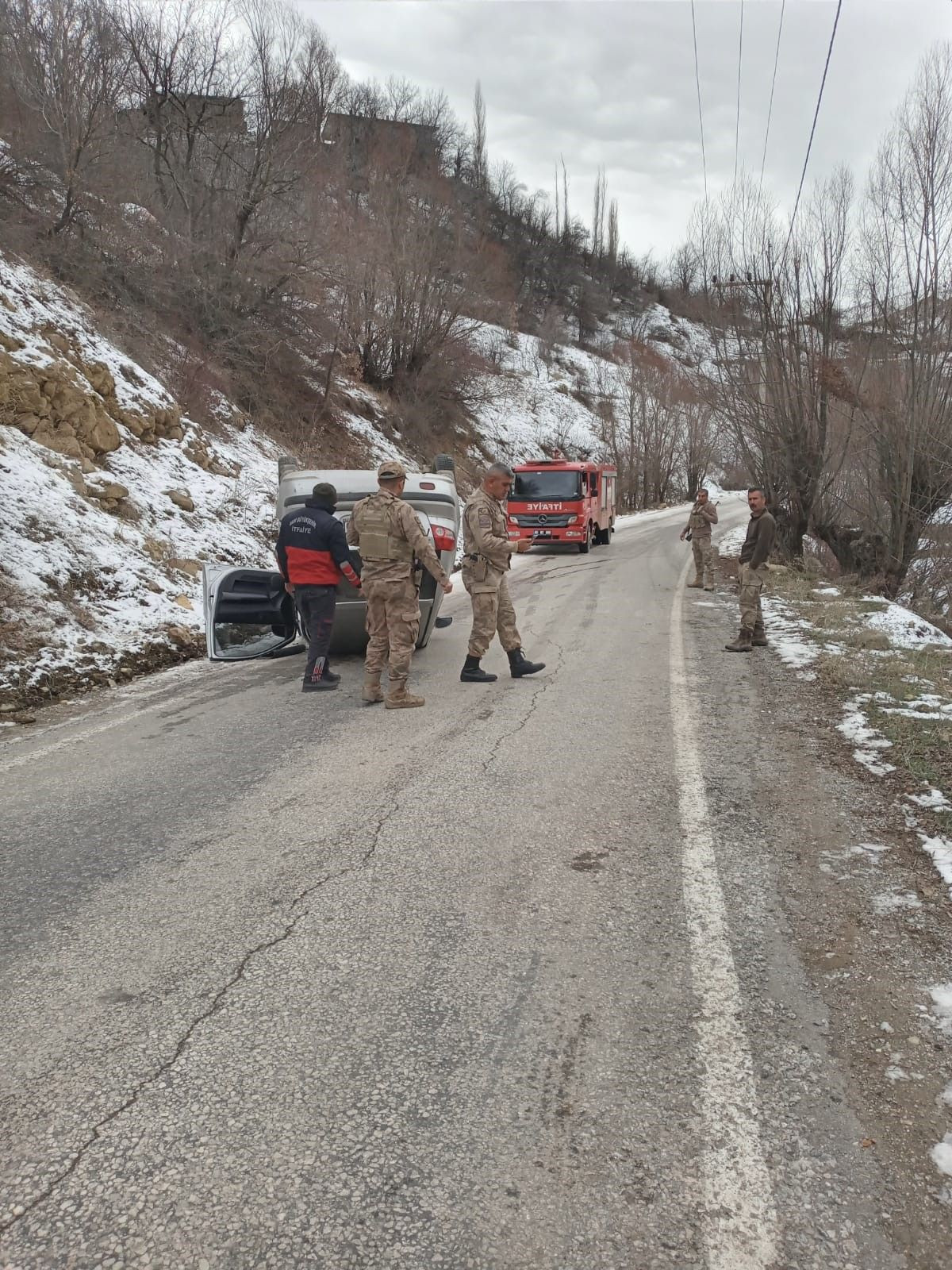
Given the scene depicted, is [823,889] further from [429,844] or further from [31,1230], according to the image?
[31,1230]

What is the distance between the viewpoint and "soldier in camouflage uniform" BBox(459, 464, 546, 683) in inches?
305

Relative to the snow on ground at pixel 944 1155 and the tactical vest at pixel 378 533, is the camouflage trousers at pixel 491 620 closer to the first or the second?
the tactical vest at pixel 378 533

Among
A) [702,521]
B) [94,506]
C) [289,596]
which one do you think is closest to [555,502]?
[702,521]

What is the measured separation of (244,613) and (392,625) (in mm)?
2582

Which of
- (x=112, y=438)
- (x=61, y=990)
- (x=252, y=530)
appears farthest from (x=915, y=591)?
(x=61, y=990)

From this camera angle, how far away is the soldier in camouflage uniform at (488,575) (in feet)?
25.5

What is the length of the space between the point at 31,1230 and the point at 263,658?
7.22 meters

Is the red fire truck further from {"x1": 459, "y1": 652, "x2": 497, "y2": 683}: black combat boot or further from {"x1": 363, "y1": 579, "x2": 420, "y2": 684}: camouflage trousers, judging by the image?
{"x1": 363, "y1": 579, "x2": 420, "y2": 684}: camouflage trousers

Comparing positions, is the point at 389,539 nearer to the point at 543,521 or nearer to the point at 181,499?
the point at 181,499

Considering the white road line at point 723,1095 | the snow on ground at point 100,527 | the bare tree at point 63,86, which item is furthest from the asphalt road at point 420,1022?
the bare tree at point 63,86

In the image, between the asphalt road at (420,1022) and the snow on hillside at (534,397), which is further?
the snow on hillside at (534,397)

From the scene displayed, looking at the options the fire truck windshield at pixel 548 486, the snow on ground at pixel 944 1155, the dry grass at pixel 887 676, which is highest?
the fire truck windshield at pixel 548 486

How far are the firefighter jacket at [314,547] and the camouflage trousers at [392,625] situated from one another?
325 millimetres

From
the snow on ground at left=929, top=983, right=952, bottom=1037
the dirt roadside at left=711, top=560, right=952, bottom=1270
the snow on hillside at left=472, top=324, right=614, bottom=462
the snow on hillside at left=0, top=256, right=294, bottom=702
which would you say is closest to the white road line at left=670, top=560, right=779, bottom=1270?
the dirt roadside at left=711, top=560, right=952, bottom=1270
